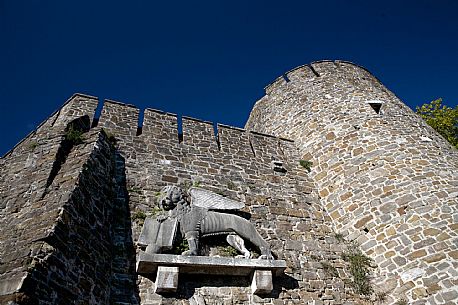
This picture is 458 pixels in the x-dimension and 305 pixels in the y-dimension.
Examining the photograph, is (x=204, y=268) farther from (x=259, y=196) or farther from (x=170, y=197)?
(x=259, y=196)

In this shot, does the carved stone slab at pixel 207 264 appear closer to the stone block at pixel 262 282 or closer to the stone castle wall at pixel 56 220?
the stone block at pixel 262 282

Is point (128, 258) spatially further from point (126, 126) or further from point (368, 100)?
point (368, 100)

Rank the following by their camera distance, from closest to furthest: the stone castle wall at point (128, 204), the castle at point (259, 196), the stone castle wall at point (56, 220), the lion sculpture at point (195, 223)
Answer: the stone castle wall at point (56, 220), the stone castle wall at point (128, 204), the castle at point (259, 196), the lion sculpture at point (195, 223)

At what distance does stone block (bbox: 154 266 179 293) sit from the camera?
512 centimetres

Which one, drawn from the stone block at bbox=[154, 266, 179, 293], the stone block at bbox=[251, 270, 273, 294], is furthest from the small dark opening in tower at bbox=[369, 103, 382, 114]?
the stone block at bbox=[154, 266, 179, 293]

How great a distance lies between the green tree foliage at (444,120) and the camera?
49.9ft

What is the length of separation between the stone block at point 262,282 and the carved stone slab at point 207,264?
0.07 m

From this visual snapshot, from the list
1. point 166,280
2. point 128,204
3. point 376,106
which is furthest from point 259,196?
point 376,106

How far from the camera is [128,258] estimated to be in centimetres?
544

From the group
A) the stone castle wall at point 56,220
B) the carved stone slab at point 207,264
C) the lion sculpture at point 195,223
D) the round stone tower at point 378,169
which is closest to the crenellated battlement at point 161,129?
the stone castle wall at point 56,220

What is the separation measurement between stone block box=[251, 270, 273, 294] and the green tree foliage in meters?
12.3

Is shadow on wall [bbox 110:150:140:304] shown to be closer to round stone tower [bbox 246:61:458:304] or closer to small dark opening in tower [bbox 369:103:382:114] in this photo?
round stone tower [bbox 246:61:458:304]

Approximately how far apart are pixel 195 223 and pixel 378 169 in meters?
4.13

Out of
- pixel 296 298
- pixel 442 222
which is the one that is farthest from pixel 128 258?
pixel 442 222
